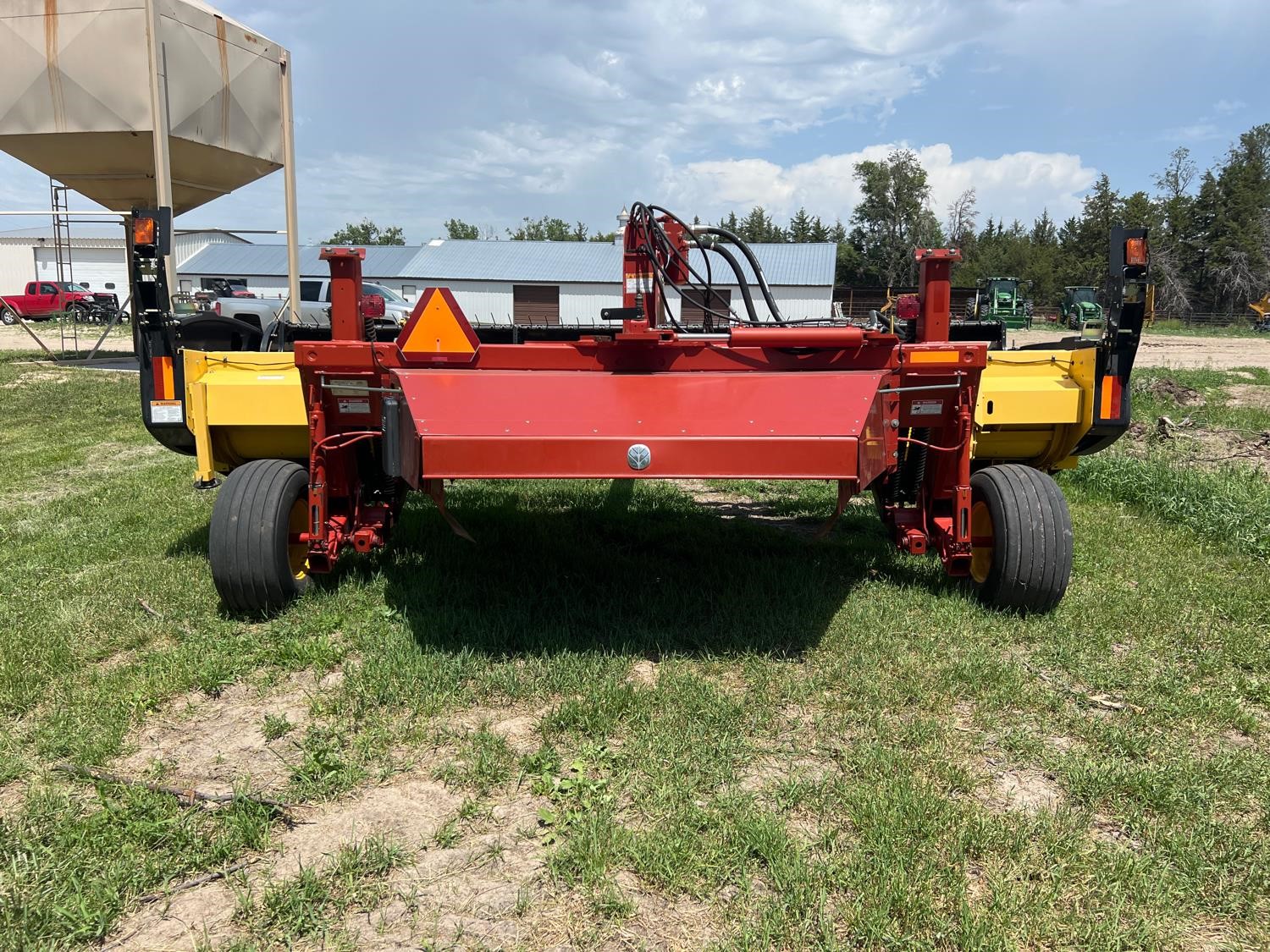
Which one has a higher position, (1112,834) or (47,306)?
(47,306)

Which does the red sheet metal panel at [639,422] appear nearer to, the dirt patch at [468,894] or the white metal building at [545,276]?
the dirt patch at [468,894]

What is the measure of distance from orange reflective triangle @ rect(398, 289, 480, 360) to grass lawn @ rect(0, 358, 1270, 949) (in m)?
1.15

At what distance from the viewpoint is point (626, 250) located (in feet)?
15.6

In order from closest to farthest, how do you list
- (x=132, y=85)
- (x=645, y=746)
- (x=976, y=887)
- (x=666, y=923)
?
(x=666, y=923)
(x=976, y=887)
(x=645, y=746)
(x=132, y=85)

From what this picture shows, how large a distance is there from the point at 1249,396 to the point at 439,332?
13380 mm

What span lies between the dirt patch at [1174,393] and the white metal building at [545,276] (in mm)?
22525

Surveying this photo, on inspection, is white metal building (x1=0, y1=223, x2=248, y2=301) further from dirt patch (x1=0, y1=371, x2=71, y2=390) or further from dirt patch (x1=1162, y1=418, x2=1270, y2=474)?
dirt patch (x1=1162, y1=418, x2=1270, y2=474)

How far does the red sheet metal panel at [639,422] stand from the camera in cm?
314

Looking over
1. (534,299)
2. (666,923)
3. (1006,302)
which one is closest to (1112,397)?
(666,923)

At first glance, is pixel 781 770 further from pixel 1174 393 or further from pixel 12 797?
pixel 1174 393

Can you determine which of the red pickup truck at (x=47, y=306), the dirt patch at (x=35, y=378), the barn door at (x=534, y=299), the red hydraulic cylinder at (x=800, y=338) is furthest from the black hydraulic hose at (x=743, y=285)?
the red pickup truck at (x=47, y=306)

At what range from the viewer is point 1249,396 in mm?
13078

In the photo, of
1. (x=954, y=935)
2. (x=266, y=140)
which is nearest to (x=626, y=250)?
(x=954, y=935)

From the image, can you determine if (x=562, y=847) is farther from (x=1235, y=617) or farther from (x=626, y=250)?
(x=1235, y=617)
